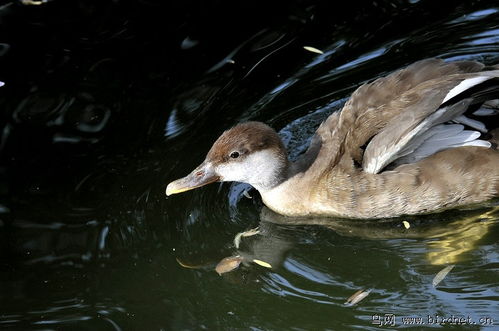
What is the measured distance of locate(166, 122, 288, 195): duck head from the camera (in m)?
6.09

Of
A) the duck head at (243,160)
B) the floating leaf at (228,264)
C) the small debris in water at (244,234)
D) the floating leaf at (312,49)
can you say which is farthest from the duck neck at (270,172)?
the floating leaf at (312,49)

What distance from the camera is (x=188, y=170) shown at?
674cm

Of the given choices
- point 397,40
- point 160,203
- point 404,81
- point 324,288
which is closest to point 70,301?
point 160,203

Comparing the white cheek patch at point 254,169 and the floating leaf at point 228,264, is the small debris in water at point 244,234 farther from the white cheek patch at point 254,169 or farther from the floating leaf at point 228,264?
the white cheek patch at point 254,169

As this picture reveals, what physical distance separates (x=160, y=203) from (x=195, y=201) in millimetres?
288

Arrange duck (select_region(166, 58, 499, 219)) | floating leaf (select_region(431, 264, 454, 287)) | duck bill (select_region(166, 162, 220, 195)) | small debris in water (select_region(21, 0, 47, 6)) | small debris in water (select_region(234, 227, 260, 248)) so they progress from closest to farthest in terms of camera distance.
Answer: floating leaf (select_region(431, 264, 454, 287))
duck (select_region(166, 58, 499, 219))
small debris in water (select_region(234, 227, 260, 248))
duck bill (select_region(166, 162, 220, 195))
small debris in water (select_region(21, 0, 47, 6))

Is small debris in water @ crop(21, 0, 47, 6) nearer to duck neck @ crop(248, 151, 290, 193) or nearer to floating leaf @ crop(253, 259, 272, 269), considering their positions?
duck neck @ crop(248, 151, 290, 193)

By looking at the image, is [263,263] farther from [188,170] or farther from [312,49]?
[312,49]

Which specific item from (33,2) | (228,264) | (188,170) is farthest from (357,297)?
(33,2)

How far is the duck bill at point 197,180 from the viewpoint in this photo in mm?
6172

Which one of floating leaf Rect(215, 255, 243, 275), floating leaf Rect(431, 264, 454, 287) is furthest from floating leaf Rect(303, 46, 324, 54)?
floating leaf Rect(431, 264, 454, 287)

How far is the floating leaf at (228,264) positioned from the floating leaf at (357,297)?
0.97 metres

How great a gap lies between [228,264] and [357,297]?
1.06 meters

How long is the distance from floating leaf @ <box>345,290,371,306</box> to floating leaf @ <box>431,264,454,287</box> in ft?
1.49
